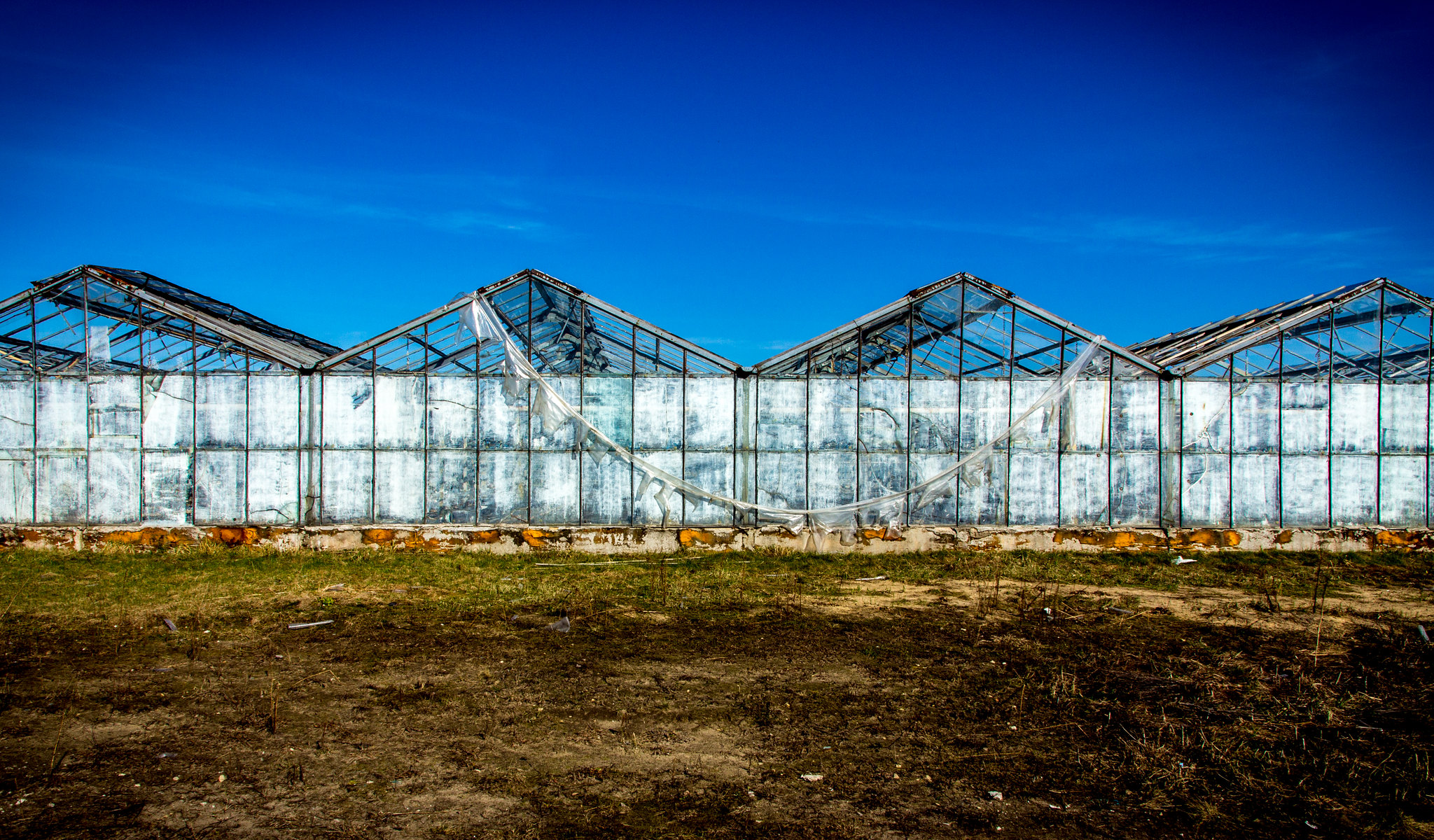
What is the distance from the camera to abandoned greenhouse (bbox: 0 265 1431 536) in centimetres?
1521

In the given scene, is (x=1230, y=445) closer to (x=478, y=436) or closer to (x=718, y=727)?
(x=718, y=727)

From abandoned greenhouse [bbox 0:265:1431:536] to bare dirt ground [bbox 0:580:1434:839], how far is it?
5477mm

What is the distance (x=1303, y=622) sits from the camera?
32.2ft

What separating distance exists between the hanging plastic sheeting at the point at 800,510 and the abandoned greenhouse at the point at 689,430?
0.15 feet

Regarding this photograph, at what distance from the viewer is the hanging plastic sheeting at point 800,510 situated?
1531 centimetres

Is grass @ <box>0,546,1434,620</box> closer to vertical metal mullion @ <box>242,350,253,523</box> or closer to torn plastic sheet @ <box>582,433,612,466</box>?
vertical metal mullion @ <box>242,350,253,523</box>

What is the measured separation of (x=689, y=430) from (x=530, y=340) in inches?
151

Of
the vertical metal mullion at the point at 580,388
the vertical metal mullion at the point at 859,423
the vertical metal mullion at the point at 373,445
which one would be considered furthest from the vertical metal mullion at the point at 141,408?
the vertical metal mullion at the point at 859,423

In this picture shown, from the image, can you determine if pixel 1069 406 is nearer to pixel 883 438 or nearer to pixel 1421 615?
pixel 883 438

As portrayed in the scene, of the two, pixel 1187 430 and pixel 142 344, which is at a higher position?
pixel 142 344

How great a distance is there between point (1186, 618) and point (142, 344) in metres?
19.3

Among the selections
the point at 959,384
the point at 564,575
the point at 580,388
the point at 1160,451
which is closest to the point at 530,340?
the point at 580,388

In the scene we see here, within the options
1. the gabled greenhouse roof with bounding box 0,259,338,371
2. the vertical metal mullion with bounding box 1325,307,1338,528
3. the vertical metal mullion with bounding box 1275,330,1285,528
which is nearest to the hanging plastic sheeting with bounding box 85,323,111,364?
the gabled greenhouse roof with bounding box 0,259,338,371

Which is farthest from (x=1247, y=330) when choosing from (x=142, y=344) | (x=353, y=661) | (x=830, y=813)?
(x=142, y=344)
